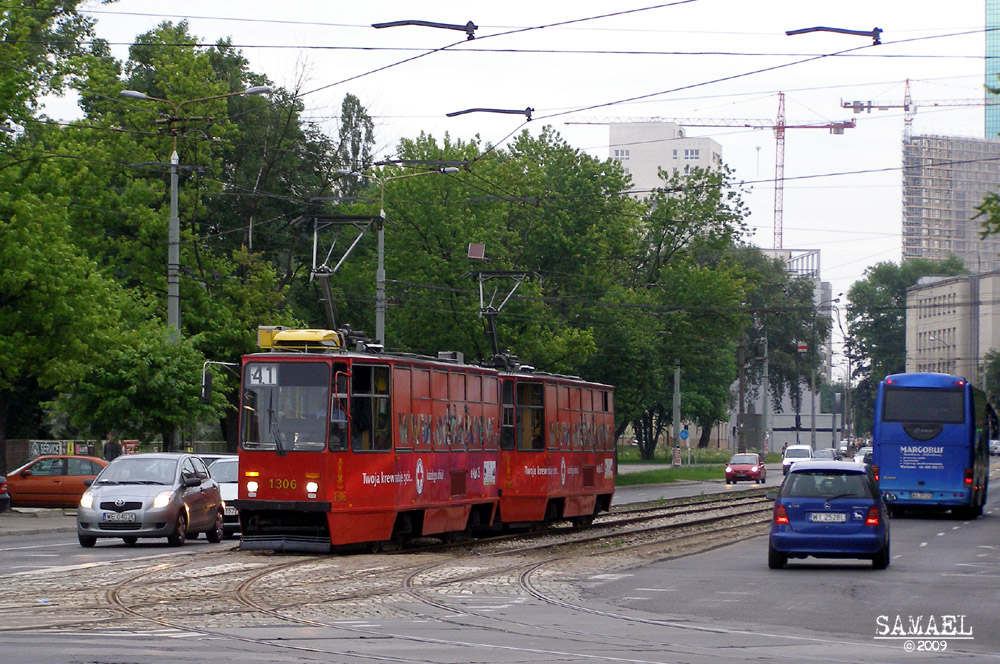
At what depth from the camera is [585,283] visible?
192 ft

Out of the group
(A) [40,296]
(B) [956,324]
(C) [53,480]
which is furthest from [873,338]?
(A) [40,296]

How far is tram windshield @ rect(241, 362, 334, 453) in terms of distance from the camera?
843 inches

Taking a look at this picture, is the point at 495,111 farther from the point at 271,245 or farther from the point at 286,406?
the point at 271,245

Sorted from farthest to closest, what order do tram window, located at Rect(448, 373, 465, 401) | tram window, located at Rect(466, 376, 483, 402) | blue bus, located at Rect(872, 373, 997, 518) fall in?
blue bus, located at Rect(872, 373, 997, 518), tram window, located at Rect(466, 376, 483, 402), tram window, located at Rect(448, 373, 465, 401)

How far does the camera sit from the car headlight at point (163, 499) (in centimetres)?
2389

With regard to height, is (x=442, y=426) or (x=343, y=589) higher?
(x=442, y=426)

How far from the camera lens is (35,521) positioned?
32656 millimetres

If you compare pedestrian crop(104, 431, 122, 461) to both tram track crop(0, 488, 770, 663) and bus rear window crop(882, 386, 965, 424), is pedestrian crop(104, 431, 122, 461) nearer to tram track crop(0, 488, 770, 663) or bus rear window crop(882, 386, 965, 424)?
tram track crop(0, 488, 770, 663)

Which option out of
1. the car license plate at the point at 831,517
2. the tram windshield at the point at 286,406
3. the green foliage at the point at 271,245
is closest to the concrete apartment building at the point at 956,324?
the green foliage at the point at 271,245

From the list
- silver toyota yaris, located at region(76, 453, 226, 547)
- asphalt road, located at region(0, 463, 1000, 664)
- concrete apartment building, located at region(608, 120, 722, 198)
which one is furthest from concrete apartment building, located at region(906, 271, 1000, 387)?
asphalt road, located at region(0, 463, 1000, 664)

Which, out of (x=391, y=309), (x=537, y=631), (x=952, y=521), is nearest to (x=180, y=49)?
(x=391, y=309)

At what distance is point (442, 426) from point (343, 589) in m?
8.41

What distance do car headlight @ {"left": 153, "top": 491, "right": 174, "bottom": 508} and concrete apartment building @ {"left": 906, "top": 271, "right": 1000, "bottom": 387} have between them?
378ft

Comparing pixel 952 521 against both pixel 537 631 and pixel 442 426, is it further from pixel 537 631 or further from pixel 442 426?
pixel 537 631
